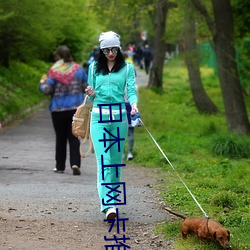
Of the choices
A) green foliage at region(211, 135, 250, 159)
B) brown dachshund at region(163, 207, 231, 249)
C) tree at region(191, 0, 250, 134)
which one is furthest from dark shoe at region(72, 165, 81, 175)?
tree at region(191, 0, 250, 134)

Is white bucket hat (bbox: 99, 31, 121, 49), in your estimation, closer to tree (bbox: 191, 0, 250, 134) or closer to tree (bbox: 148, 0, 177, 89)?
tree (bbox: 191, 0, 250, 134)

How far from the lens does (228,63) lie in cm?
1667

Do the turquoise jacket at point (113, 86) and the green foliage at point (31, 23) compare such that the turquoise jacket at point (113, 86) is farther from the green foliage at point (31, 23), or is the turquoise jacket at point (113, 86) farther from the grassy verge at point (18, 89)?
the grassy verge at point (18, 89)

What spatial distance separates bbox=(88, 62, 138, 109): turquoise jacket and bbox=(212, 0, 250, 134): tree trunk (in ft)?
30.3

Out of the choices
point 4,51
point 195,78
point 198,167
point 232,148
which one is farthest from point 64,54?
point 195,78

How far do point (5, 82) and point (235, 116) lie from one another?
368 inches

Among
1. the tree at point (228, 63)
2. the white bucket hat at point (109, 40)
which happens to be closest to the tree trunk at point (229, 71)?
the tree at point (228, 63)

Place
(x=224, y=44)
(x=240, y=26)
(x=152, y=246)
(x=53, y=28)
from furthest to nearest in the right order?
(x=53, y=28), (x=240, y=26), (x=224, y=44), (x=152, y=246)

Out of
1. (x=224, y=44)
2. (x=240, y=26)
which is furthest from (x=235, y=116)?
(x=240, y=26)

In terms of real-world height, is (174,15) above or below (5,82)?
above

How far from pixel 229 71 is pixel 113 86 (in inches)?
381

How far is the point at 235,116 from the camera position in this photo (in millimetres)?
17016

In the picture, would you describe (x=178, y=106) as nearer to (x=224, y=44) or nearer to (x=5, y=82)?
(x=5, y=82)

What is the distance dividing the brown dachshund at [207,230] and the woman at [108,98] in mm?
1018
